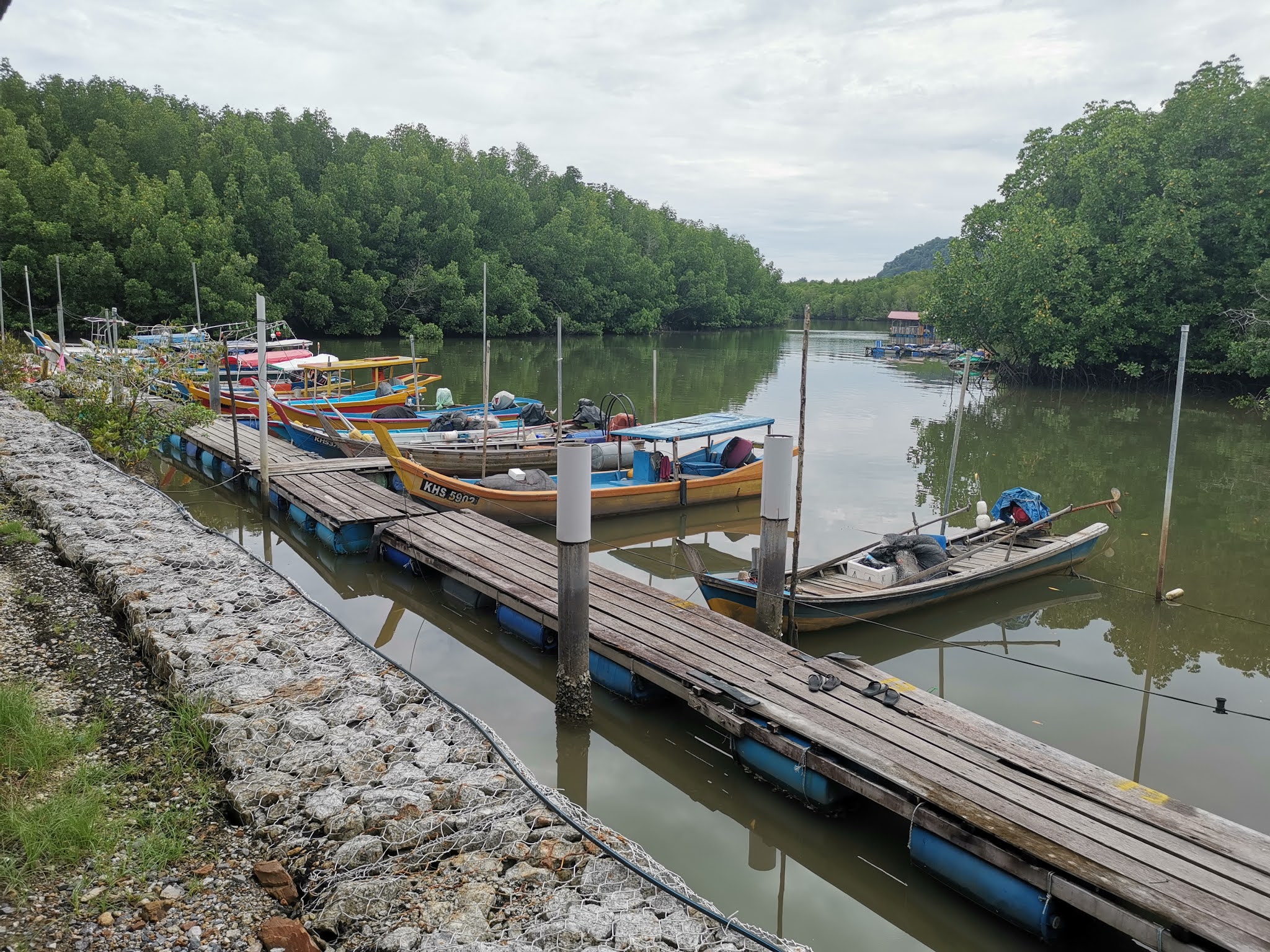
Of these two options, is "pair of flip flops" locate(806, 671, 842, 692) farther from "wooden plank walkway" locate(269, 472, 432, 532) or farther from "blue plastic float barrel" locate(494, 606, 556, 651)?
"wooden plank walkway" locate(269, 472, 432, 532)

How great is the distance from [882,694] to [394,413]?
53.5 feet

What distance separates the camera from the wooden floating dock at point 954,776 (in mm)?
4652

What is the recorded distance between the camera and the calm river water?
593cm

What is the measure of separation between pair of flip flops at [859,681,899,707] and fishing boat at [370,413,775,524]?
18.7 ft

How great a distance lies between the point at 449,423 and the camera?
1945 cm

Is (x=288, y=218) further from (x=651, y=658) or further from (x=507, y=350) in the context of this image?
(x=651, y=658)

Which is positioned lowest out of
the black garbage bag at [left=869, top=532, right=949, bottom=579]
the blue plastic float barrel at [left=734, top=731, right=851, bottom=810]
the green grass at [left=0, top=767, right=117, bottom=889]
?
the blue plastic float barrel at [left=734, top=731, right=851, bottom=810]

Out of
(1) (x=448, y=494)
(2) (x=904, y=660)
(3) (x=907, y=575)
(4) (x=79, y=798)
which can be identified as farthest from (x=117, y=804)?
(1) (x=448, y=494)

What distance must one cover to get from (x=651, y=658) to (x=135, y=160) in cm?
5456

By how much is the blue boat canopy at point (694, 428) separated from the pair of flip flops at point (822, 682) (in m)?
6.92

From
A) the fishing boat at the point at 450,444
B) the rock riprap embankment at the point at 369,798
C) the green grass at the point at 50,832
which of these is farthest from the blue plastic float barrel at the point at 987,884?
the fishing boat at the point at 450,444

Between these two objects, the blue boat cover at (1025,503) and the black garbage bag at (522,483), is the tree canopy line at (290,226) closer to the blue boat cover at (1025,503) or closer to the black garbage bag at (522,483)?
the black garbage bag at (522,483)


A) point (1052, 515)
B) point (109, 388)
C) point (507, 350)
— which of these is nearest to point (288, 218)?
point (507, 350)

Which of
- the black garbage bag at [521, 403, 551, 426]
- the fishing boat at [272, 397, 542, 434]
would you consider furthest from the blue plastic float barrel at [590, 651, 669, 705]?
the black garbage bag at [521, 403, 551, 426]
